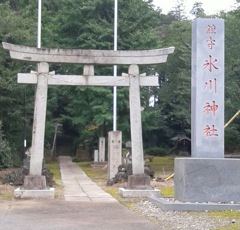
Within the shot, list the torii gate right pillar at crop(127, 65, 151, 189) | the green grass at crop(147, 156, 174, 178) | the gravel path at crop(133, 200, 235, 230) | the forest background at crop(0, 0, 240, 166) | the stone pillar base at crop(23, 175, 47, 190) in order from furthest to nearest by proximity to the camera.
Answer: the forest background at crop(0, 0, 240, 166), the green grass at crop(147, 156, 174, 178), the torii gate right pillar at crop(127, 65, 151, 189), the stone pillar base at crop(23, 175, 47, 190), the gravel path at crop(133, 200, 235, 230)

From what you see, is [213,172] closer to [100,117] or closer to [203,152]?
[203,152]

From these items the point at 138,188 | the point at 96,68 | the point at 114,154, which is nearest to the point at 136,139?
the point at 138,188

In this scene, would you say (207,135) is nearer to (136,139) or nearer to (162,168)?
(136,139)

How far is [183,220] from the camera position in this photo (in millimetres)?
11211

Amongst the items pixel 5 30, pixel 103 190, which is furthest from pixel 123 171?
pixel 5 30

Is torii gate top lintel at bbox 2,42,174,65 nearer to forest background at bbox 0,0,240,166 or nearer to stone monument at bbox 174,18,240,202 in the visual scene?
stone monument at bbox 174,18,240,202

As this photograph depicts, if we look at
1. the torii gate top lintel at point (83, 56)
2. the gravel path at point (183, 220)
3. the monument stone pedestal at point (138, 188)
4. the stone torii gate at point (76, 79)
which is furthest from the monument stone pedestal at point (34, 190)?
the gravel path at point (183, 220)

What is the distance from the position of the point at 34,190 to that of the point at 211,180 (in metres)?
5.80

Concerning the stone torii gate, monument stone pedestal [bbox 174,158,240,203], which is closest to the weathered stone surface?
monument stone pedestal [bbox 174,158,240,203]

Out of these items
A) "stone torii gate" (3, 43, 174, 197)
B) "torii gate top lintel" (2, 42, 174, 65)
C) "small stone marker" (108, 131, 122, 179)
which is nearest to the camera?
"stone torii gate" (3, 43, 174, 197)

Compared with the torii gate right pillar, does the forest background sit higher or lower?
higher

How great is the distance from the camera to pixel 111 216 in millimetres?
12391

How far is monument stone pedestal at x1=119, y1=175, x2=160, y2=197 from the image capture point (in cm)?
1705

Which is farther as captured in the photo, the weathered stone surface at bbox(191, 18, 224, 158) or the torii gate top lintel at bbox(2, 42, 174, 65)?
the torii gate top lintel at bbox(2, 42, 174, 65)
